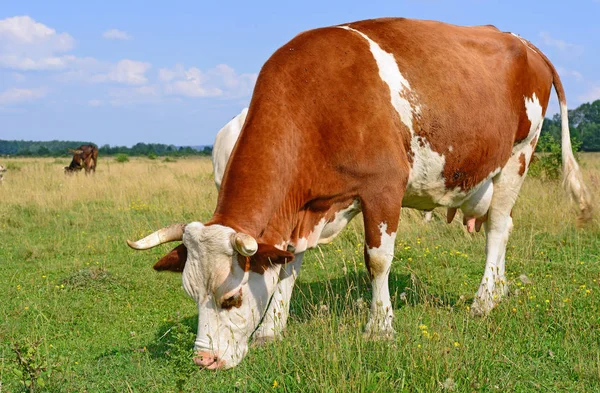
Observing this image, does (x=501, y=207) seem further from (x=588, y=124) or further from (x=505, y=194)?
(x=588, y=124)

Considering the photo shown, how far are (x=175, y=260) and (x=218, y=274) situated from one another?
353 millimetres

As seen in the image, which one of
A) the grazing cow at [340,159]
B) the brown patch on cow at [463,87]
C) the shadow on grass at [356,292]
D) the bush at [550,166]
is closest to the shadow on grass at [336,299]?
the shadow on grass at [356,292]

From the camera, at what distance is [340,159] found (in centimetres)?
473

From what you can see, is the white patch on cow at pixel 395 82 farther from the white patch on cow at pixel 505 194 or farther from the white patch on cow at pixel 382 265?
the white patch on cow at pixel 505 194

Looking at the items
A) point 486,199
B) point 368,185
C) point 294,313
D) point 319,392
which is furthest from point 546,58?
point 319,392

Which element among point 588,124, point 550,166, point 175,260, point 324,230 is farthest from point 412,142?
point 588,124

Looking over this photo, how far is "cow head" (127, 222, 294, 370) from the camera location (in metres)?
4.04

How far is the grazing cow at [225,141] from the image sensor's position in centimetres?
738

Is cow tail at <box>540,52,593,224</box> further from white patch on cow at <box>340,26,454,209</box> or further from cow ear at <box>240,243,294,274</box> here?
cow ear at <box>240,243,294,274</box>

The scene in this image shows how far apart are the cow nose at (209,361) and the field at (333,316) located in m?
0.07

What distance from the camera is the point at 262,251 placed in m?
4.10

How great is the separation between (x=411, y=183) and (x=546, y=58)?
2.90 metres

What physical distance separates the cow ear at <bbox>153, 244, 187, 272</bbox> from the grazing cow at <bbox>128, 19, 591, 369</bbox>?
14 millimetres

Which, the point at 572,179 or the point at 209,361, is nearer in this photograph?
the point at 209,361
